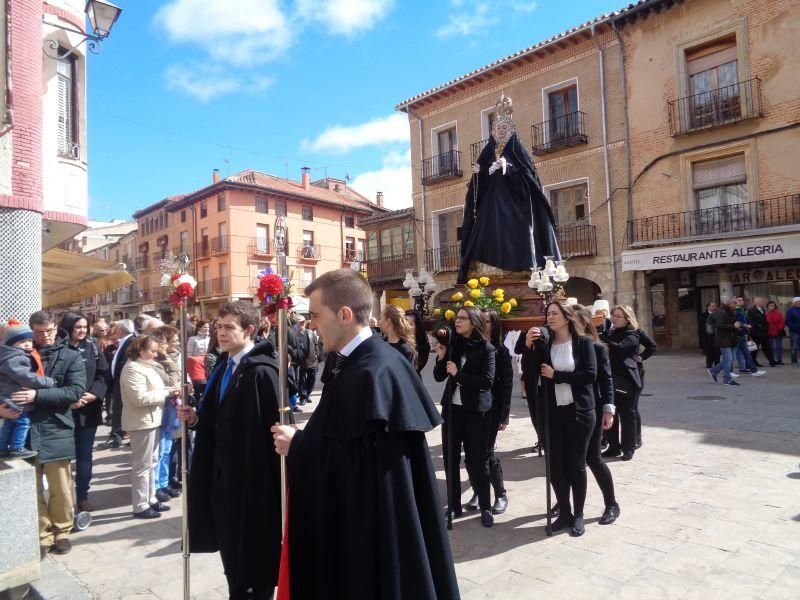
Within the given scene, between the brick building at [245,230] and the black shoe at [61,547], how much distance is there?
3004 centimetres

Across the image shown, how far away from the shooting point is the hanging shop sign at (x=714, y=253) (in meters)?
15.4

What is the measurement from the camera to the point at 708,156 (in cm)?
1719

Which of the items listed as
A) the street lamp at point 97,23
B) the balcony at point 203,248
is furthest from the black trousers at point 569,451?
the balcony at point 203,248

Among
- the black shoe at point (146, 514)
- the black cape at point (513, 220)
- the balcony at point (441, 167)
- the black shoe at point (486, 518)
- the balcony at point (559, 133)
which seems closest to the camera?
the black shoe at point (486, 518)

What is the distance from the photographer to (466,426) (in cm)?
462

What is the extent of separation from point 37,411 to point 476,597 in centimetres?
348

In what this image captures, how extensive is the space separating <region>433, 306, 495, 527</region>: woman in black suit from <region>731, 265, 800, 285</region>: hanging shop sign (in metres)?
16.2

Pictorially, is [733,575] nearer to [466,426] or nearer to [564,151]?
[466,426]

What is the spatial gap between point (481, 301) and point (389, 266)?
72.9 feet

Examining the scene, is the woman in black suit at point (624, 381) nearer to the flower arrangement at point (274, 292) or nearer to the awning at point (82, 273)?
the flower arrangement at point (274, 292)

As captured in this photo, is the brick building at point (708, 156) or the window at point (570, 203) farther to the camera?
the window at point (570, 203)

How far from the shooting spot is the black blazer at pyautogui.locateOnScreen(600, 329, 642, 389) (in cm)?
630

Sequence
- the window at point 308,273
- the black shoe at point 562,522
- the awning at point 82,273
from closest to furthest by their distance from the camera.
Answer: the black shoe at point 562,522 → the awning at point 82,273 → the window at point 308,273

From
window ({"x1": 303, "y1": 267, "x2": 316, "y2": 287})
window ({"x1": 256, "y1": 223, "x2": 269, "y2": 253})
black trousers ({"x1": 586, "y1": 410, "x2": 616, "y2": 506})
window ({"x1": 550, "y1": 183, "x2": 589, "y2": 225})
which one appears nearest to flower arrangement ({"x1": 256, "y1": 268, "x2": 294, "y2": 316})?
black trousers ({"x1": 586, "y1": 410, "x2": 616, "y2": 506})
